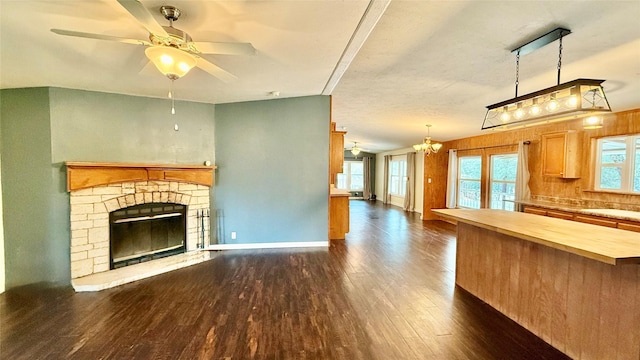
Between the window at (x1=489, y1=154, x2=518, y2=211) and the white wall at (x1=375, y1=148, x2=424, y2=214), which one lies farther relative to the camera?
the white wall at (x1=375, y1=148, x2=424, y2=214)

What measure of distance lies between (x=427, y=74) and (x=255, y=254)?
11.8 ft

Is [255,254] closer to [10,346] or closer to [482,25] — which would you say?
[10,346]

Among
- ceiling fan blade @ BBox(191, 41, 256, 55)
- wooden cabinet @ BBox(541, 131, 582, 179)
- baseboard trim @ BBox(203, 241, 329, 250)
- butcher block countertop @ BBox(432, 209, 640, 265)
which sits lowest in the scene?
baseboard trim @ BBox(203, 241, 329, 250)

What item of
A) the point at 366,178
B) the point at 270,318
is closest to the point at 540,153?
the point at 270,318

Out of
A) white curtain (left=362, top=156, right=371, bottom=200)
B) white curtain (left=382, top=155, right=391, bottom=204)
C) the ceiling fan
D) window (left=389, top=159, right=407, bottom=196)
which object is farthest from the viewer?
white curtain (left=362, top=156, right=371, bottom=200)

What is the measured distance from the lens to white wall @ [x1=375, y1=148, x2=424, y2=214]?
344 inches

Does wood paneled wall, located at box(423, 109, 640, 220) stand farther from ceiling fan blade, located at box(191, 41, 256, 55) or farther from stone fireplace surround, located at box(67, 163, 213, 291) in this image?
stone fireplace surround, located at box(67, 163, 213, 291)

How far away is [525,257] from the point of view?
2.46 m

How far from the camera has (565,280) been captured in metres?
2.11

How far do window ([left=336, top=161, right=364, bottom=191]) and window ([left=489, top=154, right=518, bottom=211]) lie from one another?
24.2ft

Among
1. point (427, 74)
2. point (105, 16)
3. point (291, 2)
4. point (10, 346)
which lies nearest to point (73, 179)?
point (10, 346)

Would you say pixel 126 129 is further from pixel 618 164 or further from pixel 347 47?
pixel 618 164

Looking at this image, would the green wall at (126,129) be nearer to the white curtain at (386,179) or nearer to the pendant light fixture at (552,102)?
the pendant light fixture at (552,102)

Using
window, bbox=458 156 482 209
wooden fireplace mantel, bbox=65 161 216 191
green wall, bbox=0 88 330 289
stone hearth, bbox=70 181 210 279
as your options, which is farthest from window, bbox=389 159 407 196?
stone hearth, bbox=70 181 210 279
